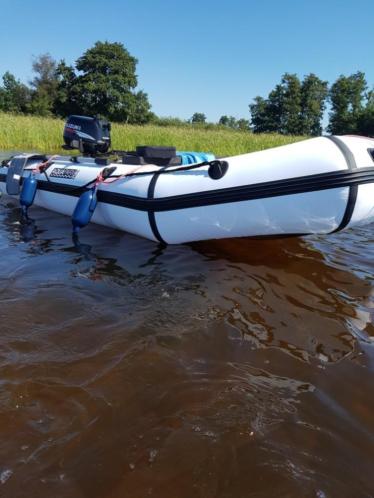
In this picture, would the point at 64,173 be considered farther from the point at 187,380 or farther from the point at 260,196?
the point at 187,380

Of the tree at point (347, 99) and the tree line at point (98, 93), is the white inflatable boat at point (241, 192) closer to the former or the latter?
the tree line at point (98, 93)

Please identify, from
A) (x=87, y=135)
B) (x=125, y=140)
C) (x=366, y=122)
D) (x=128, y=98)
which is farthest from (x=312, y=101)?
(x=87, y=135)

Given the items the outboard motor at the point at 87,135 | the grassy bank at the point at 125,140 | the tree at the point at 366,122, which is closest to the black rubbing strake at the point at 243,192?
the outboard motor at the point at 87,135

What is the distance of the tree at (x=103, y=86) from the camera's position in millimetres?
32969

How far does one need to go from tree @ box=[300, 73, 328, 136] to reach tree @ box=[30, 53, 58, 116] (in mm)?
25837

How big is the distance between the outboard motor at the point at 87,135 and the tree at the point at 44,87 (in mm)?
30549

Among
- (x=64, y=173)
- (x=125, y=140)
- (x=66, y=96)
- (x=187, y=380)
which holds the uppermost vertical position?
(x=66, y=96)

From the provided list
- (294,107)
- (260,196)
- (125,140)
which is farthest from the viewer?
(294,107)

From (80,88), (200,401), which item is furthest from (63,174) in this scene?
(80,88)

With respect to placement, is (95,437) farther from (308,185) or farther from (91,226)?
(91,226)

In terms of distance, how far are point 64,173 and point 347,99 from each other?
43.9 meters

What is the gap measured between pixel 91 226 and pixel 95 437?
315 centimetres

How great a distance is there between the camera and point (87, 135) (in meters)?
5.18

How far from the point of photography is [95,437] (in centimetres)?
142
